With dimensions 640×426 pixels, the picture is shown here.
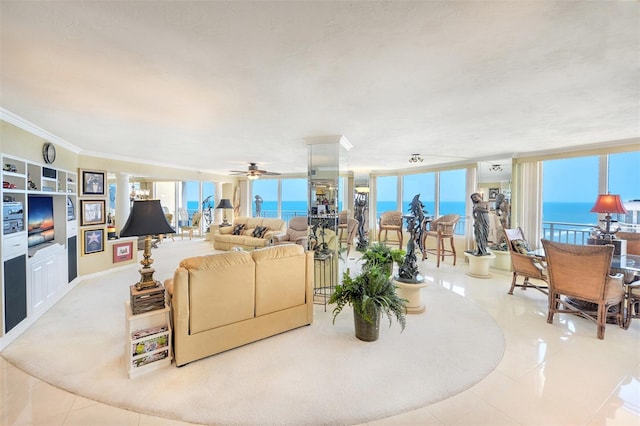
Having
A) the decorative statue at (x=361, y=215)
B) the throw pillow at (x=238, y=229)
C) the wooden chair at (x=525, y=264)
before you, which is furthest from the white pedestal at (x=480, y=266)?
the throw pillow at (x=238, y=229)

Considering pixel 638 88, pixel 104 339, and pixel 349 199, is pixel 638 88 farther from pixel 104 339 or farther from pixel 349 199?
pixel 349 199

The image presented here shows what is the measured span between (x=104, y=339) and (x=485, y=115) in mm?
4992

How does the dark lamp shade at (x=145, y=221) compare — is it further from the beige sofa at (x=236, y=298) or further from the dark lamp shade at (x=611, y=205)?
the dark lamp shade at (x=611, y=205)

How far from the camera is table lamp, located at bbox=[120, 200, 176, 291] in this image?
2.43 m

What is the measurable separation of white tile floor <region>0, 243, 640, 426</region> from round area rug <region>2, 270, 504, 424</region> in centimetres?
9

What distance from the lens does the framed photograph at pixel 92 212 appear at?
4895 mm

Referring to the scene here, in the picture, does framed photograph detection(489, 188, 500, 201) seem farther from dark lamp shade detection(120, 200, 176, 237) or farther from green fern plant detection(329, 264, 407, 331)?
dark lamp shade detection(120, 200, 176, 237)

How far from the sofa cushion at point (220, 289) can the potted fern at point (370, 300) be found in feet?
Answer: 3.12

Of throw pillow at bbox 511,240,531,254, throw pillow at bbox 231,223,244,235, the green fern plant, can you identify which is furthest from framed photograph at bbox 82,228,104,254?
throw pillow at bbox 511,240,531,254

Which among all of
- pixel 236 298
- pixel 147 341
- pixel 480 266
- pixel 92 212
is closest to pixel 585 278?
pixel 480 266

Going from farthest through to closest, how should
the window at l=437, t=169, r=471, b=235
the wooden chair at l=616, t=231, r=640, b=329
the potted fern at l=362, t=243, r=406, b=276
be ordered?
the window at l=437, t=169, r=471, b=235
the potted fern at l=362, t=243, r=406, b=276
the wooden chair at l=616, t=231, r=640, b=329

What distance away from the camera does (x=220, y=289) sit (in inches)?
101

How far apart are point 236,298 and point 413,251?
245 cm

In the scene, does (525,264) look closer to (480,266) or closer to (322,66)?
(480,266)
